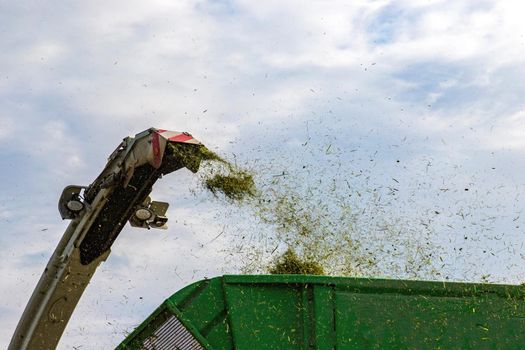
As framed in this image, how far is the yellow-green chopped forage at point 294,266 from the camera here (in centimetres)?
593

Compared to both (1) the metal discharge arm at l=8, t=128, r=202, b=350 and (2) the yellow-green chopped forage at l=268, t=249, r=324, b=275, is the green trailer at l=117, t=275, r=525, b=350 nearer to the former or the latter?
(2) the yellow-green chopped forage at l=268, t=249, r=324, b=275

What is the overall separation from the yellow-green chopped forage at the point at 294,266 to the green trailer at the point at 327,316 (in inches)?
43.0

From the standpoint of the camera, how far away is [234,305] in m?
4.77

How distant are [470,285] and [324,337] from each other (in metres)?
1.11

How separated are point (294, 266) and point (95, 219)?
104 inches

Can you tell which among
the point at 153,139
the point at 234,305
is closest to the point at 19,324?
the point at 153,139

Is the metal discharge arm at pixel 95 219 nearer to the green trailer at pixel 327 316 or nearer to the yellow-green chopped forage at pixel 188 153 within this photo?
the yellow-green chopped forage at pixel 188 153

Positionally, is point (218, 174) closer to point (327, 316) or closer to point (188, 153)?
point (188, 153)

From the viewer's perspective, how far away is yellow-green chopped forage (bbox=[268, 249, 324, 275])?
5.93 meters

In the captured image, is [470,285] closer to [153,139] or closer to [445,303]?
[445,303]

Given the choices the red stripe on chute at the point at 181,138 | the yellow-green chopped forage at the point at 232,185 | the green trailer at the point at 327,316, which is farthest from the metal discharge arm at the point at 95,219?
the green trailer at the point at 327,316

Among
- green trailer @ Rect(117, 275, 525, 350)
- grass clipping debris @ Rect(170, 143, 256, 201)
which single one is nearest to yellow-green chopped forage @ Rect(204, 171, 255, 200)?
grass clipping debris @ Rect(170, 143, 256, 201)

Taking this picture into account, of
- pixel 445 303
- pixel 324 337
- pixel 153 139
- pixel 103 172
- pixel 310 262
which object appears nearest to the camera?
pixel 324 337

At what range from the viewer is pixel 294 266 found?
600 centimetres
